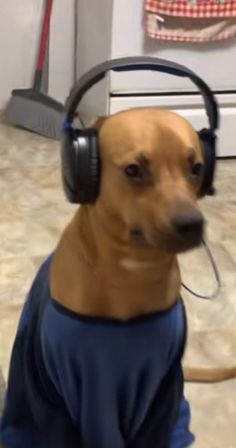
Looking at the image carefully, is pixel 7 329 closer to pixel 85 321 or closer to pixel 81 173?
pixel 85 321

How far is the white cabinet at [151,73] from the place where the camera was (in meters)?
2.20

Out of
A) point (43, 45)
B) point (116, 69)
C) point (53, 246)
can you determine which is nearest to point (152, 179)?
point (116, 69)

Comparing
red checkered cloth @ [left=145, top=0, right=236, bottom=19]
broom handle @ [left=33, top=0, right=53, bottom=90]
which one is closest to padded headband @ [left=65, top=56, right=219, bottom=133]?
red checkered cloth @ [left=145, top=0, right=236, bottom=19]

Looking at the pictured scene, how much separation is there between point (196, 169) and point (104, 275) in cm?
18

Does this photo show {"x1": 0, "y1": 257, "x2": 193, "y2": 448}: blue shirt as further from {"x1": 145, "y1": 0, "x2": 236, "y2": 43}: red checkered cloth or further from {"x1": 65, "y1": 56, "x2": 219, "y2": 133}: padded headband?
{"x1": 145, "y1": 0, "x2": 236, "y2": 43}: red checkered cloth

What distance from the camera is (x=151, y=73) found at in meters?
2.26

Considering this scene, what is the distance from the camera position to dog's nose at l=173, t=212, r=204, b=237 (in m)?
0.91

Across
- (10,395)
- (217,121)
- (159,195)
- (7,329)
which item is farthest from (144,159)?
(7,329)

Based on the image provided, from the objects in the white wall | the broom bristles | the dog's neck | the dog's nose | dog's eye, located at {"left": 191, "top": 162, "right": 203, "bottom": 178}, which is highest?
dog's eye, located at {"left": 191, "top": 162, "right": 203, "bottom": 178}

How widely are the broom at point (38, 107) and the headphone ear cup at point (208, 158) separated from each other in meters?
1.48

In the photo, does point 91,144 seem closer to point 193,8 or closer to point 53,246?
point 53,246

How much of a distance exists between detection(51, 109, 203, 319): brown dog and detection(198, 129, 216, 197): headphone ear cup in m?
0.02

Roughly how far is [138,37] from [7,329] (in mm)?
959

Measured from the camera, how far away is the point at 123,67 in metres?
1.00
